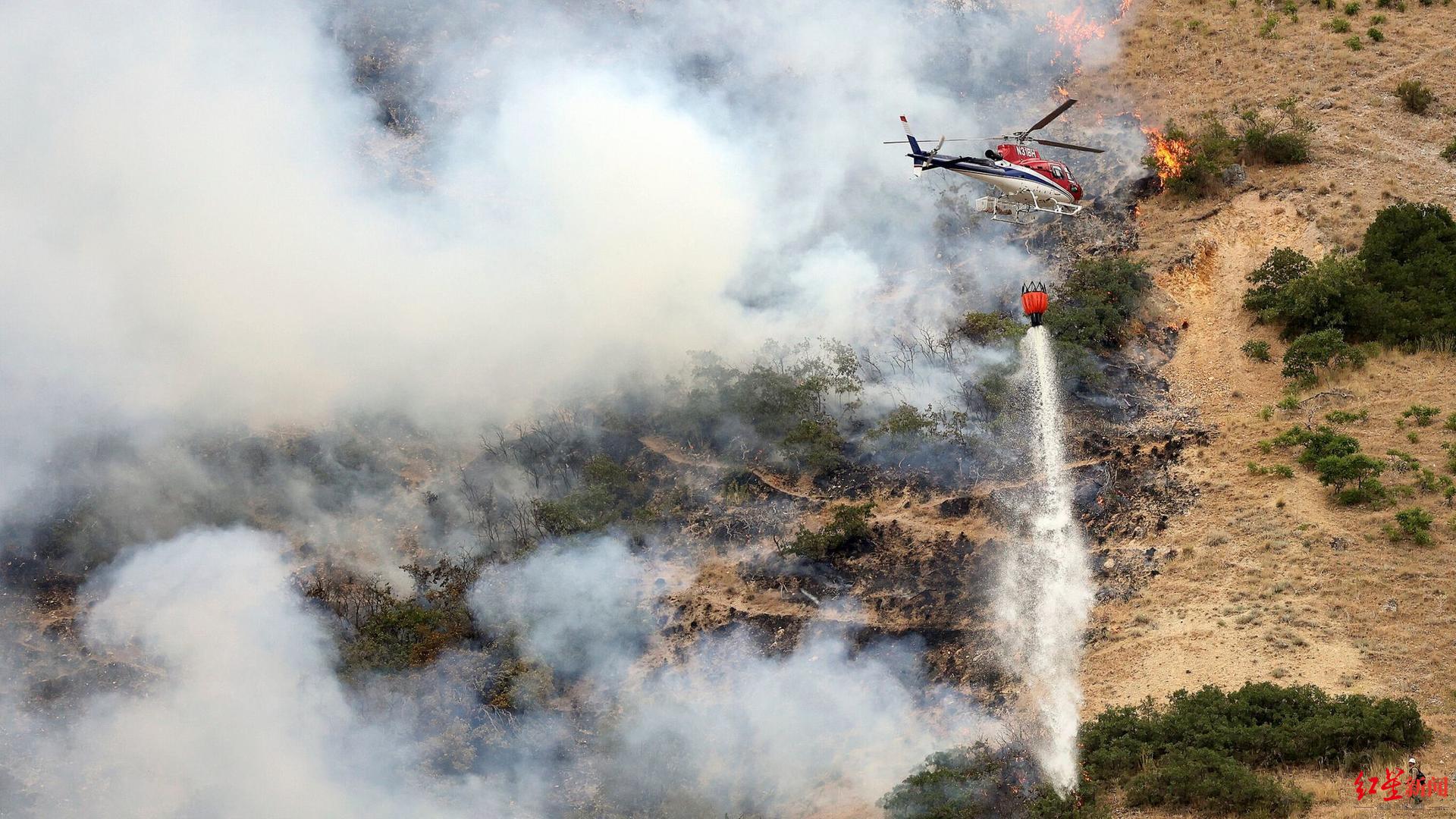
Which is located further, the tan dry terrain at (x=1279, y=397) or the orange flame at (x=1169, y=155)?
the orange flame at (x=1169, y=155)

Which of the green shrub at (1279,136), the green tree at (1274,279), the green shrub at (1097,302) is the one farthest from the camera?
the green shrub at (1279,136)

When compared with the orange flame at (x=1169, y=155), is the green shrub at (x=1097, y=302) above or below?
below

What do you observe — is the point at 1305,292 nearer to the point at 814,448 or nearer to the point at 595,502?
the point at 814,448

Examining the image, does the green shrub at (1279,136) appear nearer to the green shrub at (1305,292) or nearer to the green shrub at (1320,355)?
the green shrub at (1305,292)

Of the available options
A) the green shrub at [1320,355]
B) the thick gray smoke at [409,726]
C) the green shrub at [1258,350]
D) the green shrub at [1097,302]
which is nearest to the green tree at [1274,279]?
the green shrub at [1258,350]

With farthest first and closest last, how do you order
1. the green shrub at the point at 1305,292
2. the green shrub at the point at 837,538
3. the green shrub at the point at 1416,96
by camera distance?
the green shrub at the point at 1416,96
the green shrub at the point at 1305,292
the green shrub at the point at 837,538

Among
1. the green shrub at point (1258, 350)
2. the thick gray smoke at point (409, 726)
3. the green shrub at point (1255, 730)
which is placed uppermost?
the green shrub at point (1258, 350)

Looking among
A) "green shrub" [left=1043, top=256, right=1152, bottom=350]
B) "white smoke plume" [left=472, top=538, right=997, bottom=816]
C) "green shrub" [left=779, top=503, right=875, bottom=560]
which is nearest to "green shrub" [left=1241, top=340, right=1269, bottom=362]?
"green shrub" [left=1043, top=256, right=1152, bottom=350]

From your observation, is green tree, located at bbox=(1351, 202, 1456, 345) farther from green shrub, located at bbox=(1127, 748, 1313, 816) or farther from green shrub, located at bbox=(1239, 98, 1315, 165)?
green shrub, located at bbox=(1127, 748, 1313, 816)
